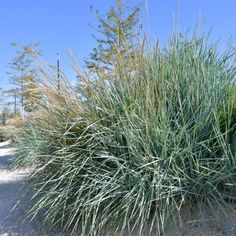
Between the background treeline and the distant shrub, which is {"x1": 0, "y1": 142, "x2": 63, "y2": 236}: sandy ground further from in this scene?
the distant shrub

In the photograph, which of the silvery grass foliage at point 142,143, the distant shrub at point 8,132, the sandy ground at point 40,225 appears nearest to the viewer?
the sandy ground at point 40,225

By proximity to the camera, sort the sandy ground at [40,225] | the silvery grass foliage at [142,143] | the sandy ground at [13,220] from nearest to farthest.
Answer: the sandy ground at [40,225] → the silvery grass foliage at [142,143] → the sandy ground at [13,220]

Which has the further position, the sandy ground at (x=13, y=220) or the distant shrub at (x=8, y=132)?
the distant shrub at (x=8, y=132)

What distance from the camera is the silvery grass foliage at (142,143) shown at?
211 cm

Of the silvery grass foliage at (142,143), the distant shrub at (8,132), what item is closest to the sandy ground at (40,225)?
the silvery grass foliage at (142,143)

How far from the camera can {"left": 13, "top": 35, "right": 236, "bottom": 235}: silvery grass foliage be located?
6.91 feet

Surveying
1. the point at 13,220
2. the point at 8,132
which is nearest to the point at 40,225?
the point at 13,220

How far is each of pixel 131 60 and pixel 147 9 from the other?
0.57 meters

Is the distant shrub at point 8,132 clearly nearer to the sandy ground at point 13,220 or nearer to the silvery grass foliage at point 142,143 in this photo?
the sandy ground at point 13,220

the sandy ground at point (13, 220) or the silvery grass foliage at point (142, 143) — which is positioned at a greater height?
the silvery grass foliage at point (142, 143)

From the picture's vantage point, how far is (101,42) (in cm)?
1148

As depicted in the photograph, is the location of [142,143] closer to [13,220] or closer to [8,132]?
[13,220]

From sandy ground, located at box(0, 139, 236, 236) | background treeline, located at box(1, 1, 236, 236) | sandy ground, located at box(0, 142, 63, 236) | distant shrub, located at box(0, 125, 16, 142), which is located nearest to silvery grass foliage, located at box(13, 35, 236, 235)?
background treeline, located at box(1, 1, 236, 236)

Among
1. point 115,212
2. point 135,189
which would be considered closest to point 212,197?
point 135,189
